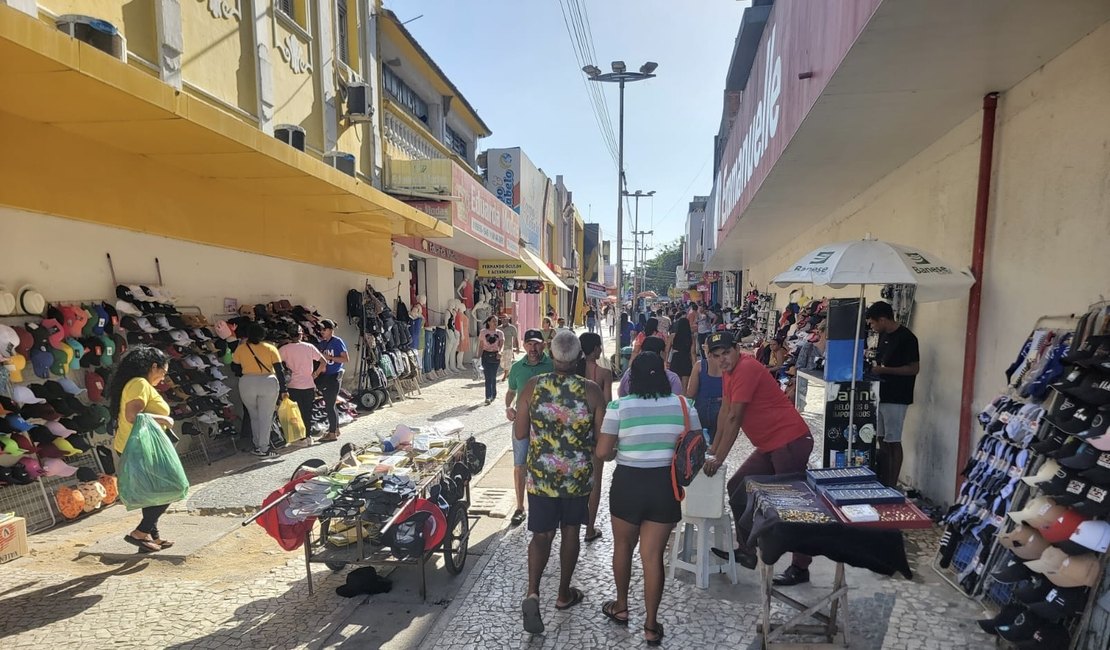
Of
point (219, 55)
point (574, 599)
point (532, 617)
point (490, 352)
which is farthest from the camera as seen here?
point (490, 352)

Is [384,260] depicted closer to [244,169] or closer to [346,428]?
[346,428]

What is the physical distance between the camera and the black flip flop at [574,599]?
3.46 m

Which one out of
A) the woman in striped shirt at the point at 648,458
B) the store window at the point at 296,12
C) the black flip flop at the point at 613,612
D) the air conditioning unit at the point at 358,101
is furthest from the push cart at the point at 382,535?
the air conditioning unit at the point at 358,101

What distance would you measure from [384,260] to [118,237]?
5.70m

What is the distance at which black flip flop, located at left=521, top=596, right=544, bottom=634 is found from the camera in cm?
320

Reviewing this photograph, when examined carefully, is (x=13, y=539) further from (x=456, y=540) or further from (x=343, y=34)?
(x=343, y=34)

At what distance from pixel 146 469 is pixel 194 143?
9.63 ft

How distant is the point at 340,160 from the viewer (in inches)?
377

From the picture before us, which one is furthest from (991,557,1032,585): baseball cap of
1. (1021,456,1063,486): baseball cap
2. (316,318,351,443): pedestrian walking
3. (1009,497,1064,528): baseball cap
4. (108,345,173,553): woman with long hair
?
(316,318,351,443): pedestrian walking

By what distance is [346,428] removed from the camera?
8.39 m

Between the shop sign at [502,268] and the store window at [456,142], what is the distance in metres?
3.58

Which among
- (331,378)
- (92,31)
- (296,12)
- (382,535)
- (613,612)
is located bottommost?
(613,612)

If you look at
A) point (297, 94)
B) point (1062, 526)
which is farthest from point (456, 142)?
point (1062, 526)

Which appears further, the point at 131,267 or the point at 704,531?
the point at 131,267
